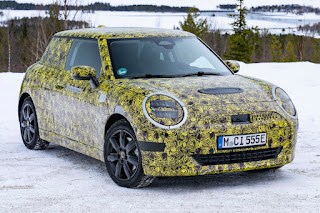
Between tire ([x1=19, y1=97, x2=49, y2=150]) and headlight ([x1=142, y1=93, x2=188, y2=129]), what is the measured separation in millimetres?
2885

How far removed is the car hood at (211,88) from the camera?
5667mm

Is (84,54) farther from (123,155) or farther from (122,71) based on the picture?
(123,155)

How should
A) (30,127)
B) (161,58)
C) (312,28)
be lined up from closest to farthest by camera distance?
(161,58) < (30,127) < (312,28)

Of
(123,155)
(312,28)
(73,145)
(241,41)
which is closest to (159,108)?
(123,155)

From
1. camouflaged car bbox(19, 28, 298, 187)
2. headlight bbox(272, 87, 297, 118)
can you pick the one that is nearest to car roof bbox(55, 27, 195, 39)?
camouflaged car bbox(19, 28, 298, 187)

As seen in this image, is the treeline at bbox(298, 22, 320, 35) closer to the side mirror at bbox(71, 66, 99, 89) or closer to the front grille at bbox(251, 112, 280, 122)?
the side mirror at bbox(71, 66, 99, 89)

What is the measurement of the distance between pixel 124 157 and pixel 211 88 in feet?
3.64

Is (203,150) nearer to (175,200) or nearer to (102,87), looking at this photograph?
(175,200)

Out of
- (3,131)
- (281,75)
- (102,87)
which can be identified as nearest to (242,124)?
(102,87)

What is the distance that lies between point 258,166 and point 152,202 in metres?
1.17

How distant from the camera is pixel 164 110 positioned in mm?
5449

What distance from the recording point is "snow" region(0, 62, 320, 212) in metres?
5.01

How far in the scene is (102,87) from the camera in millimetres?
6230

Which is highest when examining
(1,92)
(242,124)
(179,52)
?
(179,52)
